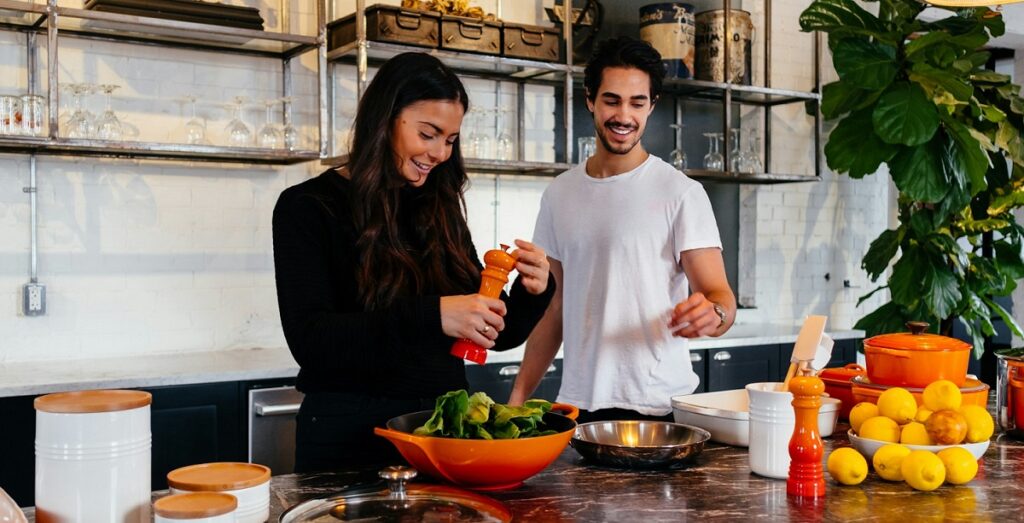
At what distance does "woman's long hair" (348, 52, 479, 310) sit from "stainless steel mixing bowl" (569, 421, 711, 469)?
48 centimetres

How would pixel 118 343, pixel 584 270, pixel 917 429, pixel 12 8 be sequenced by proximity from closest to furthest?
pixel 917 429
pixel 584 270
pixel 12 8
pixel 118 343

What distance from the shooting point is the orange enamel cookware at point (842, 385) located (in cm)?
256

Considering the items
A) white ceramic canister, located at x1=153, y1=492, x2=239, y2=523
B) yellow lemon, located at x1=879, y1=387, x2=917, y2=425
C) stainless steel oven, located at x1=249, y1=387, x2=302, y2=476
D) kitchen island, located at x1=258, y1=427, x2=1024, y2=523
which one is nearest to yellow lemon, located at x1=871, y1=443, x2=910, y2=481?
kitchen island, located at x1=258, y1=427, x2=1024, y2=523

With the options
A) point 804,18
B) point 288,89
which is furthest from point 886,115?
point 288,89

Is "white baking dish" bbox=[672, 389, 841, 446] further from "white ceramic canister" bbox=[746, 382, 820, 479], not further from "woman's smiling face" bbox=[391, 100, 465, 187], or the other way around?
"woman's smiling face" bbox=[391, 100, 465, 187]

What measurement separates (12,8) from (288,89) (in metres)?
1.17

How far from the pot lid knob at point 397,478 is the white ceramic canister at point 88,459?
38 centimetres

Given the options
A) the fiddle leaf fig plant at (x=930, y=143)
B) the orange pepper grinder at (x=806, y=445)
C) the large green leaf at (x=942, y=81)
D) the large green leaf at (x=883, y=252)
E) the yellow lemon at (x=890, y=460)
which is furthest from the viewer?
the large green leaf at (x=883, y=252)

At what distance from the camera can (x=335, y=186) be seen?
229 centimetres

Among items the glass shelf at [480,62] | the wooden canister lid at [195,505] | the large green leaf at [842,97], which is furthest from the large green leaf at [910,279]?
the wooden canister lid at [195,505]

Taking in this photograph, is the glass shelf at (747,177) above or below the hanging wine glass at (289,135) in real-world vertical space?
below

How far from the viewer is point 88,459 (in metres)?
1.35

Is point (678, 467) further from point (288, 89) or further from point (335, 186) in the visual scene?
point (288, 89)

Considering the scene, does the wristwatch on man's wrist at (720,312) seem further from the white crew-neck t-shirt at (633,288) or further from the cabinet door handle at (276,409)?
the cabinet door handle at (276,409)
